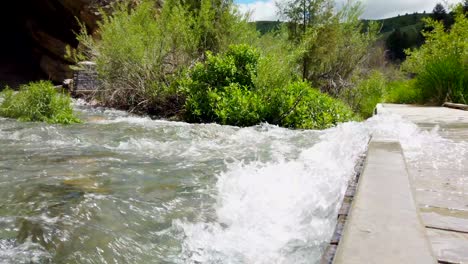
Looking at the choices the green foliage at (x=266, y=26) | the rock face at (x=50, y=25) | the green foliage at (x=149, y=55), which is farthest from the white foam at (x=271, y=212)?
the rock face at (x=50, y=25)

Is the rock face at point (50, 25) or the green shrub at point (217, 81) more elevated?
the rock face at point (50, 25)

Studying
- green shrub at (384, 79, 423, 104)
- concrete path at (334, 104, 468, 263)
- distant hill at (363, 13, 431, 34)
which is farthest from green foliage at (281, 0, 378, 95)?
distant hill at (363, 13, 431, 34)

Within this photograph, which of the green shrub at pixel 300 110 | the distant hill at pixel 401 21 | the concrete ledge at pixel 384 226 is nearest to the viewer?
the concrete ledge at pixel 384 226

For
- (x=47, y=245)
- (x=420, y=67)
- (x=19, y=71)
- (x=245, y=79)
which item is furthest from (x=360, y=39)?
(x=19, y=71)

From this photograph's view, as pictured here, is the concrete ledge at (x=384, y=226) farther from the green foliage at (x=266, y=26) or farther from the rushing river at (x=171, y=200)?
the green foliage at (x=266, y=26)

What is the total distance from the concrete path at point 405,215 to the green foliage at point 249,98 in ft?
15.4

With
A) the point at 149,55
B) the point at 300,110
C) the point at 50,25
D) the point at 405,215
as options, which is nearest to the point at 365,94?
the point at 300,110

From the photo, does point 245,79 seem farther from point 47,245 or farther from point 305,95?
point 47,245

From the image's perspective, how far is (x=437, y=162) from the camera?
2.85 metres

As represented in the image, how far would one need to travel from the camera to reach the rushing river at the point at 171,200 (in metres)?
2.05

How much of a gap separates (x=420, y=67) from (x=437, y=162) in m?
7.01

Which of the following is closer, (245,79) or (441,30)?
(245,79)

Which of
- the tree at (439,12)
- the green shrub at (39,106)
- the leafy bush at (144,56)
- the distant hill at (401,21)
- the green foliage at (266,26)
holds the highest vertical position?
the distant hill at (401,21)

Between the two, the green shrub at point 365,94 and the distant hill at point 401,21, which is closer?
the green shrub at point 365,94
